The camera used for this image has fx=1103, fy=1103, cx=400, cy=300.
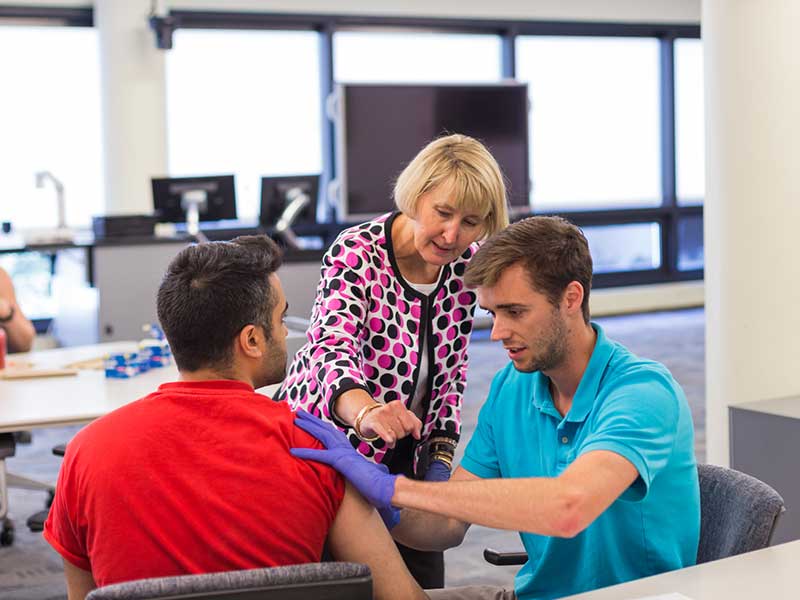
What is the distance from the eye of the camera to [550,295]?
1.90 m

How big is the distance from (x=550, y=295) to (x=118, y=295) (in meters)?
4.71

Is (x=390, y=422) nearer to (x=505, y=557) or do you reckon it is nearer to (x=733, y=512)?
(x=505, y=557)

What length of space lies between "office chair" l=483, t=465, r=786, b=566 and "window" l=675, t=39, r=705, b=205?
9.29m

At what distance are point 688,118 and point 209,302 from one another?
32.9 feet

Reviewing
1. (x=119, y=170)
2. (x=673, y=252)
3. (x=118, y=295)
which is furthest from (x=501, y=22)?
(x=118, y=295)

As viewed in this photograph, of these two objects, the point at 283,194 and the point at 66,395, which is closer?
the point at 66,395

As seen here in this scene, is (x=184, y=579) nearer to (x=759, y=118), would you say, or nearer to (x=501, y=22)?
(x=759, y=118)

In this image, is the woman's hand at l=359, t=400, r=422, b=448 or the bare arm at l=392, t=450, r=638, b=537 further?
the woman's hand at l=359, t=400, r=422, b=448

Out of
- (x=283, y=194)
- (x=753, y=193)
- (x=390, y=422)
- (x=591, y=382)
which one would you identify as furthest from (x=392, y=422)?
(x=283, y=194)

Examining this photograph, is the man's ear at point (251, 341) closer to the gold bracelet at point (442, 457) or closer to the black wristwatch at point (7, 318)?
the gold bracelet at point (442, 457)

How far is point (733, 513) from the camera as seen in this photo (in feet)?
6.38

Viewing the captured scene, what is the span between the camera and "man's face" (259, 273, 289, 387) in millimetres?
→ 1701

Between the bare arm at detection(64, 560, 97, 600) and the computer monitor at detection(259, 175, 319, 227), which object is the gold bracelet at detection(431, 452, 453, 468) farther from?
the computer monitor at detection(259, 175, 319, 227)

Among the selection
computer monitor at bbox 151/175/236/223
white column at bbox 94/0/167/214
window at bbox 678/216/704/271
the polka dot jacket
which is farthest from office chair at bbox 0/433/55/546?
window at bbox 678/216/704/271
